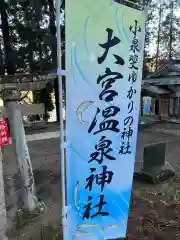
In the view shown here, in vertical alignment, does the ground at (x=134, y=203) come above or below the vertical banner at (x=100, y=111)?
below

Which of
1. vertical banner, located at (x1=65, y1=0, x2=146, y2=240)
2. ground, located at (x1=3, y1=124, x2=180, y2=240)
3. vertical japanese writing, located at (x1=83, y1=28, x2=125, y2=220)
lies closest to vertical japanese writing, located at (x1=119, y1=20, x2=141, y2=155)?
vertical banner, located at (x1=65, y1=0, x2=146, y2=240)

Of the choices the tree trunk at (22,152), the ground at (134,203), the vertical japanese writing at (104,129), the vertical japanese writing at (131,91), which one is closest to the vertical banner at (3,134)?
the tree trunk at (22,152)

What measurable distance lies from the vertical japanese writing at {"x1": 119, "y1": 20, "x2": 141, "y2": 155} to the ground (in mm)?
2161

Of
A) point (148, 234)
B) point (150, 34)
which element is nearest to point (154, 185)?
point (148, 234)

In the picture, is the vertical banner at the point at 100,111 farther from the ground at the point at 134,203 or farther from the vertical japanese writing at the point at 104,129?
the ground at the point at 134,203

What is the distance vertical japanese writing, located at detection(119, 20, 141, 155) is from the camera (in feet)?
8.06

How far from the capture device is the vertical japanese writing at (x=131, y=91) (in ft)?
8.06

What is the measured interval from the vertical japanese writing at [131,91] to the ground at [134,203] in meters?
2.16

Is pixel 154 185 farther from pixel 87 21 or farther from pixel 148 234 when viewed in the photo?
pixel 87 21

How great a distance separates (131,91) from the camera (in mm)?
2514

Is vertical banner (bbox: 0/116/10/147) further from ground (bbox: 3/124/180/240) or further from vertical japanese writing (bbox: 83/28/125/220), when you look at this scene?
ground (bbox: 3/124/180/240)

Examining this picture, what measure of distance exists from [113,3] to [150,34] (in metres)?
15.2

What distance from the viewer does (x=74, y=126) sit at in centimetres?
221

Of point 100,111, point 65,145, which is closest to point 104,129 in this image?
point 100,111
